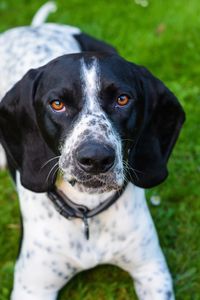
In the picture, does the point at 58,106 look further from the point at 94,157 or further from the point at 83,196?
the point at 83,196

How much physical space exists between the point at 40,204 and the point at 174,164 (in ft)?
4.79

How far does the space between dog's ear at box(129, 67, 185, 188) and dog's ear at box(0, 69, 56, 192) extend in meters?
0.43

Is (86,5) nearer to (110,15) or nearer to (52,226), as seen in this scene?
(110,15)

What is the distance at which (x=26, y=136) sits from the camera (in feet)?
9.70

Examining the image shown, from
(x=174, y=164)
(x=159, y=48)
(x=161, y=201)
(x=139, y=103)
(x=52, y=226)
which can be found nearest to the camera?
(x=139, y=103)

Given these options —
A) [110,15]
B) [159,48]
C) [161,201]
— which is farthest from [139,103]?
[110,15]

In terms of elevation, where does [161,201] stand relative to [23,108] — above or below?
below

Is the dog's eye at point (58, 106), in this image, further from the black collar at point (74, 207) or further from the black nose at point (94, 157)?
the black collar at point (74, 207)

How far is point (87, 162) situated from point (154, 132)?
0.60 meters

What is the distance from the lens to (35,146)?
2953mm

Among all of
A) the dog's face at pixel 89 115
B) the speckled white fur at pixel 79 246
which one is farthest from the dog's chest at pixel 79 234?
the dog's face at pixel 89 115

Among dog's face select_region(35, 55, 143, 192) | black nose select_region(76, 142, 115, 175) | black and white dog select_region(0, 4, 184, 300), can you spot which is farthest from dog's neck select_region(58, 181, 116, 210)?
black nose select_region(76, 142, 115, 175)

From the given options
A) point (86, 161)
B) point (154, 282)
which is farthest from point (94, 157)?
point (154, 282)

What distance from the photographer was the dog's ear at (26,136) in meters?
2.85
